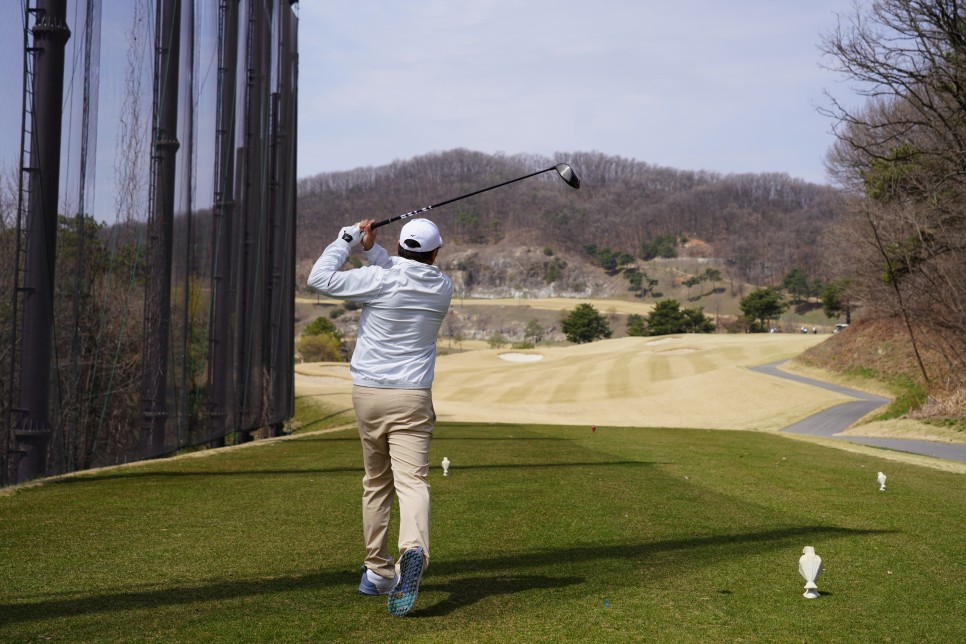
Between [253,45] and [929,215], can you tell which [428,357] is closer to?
[253,45]

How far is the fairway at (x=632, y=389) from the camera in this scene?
1458 inches

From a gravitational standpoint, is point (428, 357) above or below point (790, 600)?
above

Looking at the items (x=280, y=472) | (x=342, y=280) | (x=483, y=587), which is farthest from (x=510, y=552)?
(x=280, y=472)

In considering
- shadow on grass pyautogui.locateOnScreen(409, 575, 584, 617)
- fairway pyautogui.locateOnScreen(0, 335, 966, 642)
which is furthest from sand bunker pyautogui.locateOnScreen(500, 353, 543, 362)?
shadow on grass pyautogui.locateOnScreen(409, 575, 584, 617)

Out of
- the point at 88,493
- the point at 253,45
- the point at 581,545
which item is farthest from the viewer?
the point at 253,45

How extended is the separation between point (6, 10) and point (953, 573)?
9650 millimetres

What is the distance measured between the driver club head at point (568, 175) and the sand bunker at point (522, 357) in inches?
2468

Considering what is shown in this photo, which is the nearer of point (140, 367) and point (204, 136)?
point (140, 367)

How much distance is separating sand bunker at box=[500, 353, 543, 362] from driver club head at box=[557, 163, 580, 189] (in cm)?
6270

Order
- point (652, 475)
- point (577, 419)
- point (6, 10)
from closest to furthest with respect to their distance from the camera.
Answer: point (6, 10), point (652, 475), point (577, 419)

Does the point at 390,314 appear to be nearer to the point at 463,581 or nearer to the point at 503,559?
the point at 463,581

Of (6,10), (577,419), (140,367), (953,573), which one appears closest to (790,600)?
(953,573)

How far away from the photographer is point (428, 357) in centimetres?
522

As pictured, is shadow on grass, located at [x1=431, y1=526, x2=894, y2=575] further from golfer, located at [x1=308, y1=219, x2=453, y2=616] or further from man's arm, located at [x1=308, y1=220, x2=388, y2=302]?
man's arm, located at [x1=308, y1=220, x2=388, y2=302]
